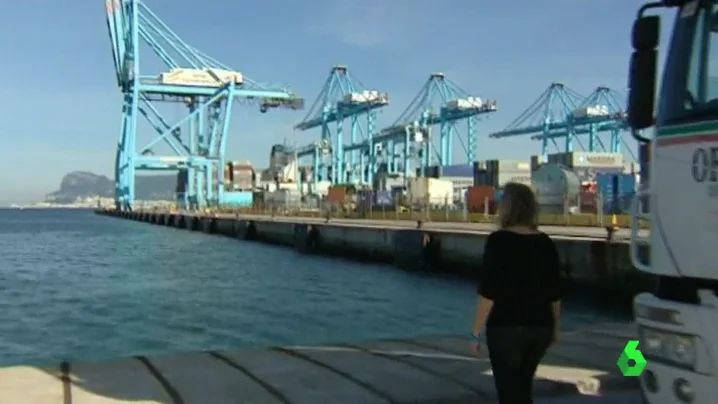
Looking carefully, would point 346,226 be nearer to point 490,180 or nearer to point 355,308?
point 355,308

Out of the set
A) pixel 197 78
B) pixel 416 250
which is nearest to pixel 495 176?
pixel 416 250

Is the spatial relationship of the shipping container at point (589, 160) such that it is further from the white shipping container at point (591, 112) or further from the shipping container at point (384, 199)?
the white shipping container at point (591, 112)

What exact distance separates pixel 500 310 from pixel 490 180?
53.7m

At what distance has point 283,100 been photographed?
74.1 m

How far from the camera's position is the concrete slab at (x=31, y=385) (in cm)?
532

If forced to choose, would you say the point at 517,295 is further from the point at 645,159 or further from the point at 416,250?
the point at 416,250

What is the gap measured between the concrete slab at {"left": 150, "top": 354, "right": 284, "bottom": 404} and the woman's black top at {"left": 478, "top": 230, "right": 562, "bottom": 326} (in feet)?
6.91

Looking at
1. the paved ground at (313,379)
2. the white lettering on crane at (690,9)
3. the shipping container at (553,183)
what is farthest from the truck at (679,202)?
the shipping container at (553,183)

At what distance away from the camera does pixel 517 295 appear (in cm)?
388

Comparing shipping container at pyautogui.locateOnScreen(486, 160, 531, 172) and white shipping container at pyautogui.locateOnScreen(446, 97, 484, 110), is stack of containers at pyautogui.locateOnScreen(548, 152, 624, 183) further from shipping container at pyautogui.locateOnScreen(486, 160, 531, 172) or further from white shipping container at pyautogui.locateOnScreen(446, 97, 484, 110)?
white shipping container at pyautogui.locateOnScreen(446, 97, 484, 110)

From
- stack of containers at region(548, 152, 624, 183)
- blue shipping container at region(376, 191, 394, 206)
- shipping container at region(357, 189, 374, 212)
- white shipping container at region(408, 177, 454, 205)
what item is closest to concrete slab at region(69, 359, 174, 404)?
stack of containers at region(548, 152, 624, 183)

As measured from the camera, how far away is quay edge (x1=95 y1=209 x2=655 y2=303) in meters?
18.2

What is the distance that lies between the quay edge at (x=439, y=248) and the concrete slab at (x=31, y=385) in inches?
156

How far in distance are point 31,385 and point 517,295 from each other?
3727 millimetres
